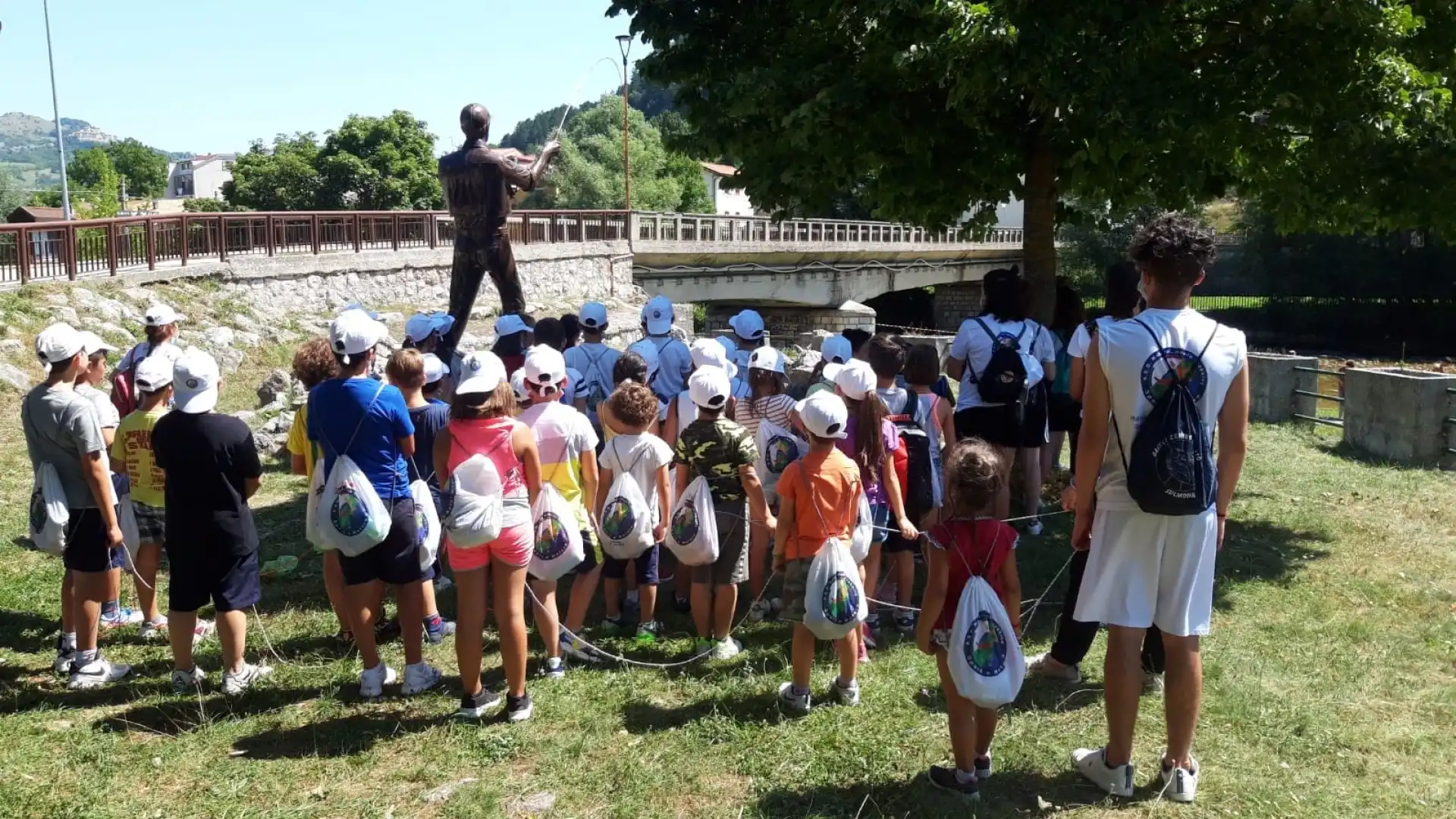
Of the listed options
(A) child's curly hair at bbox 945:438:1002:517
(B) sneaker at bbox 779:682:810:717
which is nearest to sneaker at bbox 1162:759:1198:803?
(A) child's curly hair at bbox 945:438:1002:517

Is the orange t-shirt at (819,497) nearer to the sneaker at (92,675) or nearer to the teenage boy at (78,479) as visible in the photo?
the teenage boy at (78,479)

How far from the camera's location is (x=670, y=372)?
269 inches

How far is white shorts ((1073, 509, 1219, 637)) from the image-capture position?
3809 mm

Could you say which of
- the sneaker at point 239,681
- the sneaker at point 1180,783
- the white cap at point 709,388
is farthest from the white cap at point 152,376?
the sneaker at point 1180,783

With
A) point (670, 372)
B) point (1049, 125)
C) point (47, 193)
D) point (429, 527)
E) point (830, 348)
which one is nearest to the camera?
point (429, 527)

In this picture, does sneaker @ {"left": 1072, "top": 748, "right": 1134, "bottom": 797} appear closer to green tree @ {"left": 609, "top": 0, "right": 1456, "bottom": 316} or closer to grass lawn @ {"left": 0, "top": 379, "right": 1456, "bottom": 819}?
grass lawn @ {"left": 0, "top": 379, "right": 1456, "bottom": 819}

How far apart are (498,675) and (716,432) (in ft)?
5.03

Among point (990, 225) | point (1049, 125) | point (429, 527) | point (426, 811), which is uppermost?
point (1049, 125)

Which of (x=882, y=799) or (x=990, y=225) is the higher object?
(x=990, y=225)

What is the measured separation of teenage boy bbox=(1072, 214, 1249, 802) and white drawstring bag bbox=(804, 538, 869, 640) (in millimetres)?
893

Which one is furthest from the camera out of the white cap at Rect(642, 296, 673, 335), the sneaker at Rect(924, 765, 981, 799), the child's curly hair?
the white cap at Rect(642, 296, 673, 335)

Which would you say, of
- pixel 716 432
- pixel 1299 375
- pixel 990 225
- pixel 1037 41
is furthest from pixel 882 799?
pixel 1299 375

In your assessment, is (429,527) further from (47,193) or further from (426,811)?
(47,193)

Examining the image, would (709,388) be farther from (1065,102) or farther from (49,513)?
(1065,102)
